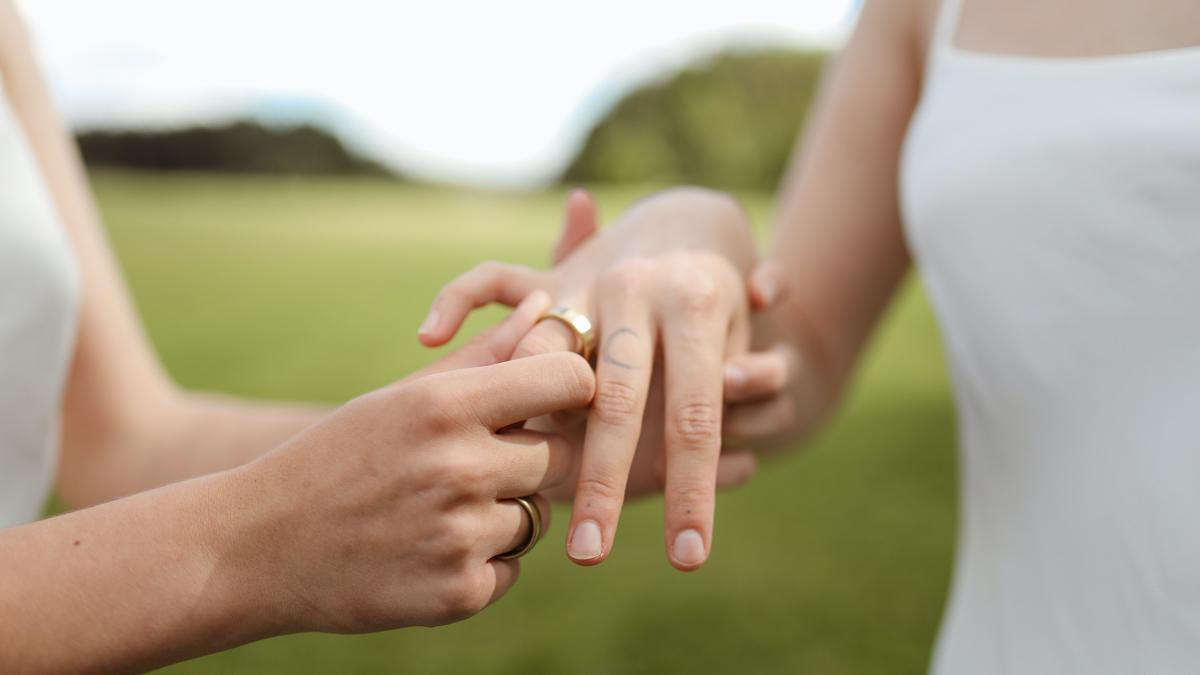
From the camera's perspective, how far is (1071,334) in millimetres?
1073

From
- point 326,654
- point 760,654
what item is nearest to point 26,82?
point 326,654

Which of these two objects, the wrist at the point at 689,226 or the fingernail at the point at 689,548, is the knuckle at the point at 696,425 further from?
the wrist at the point at 689,226

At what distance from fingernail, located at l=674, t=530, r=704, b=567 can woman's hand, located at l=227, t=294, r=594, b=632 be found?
0.21 meters

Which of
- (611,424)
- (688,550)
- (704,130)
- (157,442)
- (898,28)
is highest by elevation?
(898,28)

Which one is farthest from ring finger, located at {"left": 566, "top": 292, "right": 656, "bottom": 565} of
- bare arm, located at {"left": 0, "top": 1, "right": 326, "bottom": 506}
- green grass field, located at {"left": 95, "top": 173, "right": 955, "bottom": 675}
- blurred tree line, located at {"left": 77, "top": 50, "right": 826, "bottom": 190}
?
blurred tree line, located at {"left": 77, "top": 50, "right": 826, "bottom": 190}

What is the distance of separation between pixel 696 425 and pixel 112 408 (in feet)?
3.36

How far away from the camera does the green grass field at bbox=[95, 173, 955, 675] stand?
8.45 ft

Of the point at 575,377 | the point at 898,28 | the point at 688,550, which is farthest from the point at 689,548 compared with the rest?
the point at 898,28

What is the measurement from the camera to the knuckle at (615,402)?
102 cm

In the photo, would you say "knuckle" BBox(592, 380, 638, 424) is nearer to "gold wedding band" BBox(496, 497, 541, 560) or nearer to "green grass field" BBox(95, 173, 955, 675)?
"gold wedding band" BBox(496, 497, 541, 560)

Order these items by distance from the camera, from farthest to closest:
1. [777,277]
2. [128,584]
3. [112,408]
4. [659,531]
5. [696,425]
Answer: [659,531]
[112,408]
[777,277]
[696,425]
[128,584]

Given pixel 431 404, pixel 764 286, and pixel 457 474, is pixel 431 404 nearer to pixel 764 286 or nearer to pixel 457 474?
pixel 457 474

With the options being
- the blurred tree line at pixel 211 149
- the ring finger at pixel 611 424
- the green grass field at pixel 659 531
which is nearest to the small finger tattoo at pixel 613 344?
the ring finger at pixel 611 424

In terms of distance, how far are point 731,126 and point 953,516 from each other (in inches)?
670
